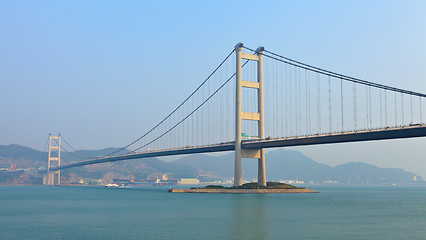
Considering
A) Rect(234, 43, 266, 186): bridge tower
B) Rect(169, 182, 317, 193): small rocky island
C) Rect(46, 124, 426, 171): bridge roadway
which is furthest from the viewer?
Rect(169, 182, 317, 193): small rocky island

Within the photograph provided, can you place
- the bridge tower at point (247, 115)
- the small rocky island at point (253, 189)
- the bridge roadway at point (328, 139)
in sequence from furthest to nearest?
1. the small rocky island at point (253, 189)
2. the bridge tower at point (247, 115)
3. the bridge roadway at point (328, 139)

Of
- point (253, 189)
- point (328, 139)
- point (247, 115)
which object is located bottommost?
point (253, 189)

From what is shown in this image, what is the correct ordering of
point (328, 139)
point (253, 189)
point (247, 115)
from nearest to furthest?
point (328, 139), point (247, 115), point (253, 189)

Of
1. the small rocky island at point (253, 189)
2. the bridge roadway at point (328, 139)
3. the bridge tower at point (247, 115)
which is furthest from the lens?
the small rocky island at point (253, 189)

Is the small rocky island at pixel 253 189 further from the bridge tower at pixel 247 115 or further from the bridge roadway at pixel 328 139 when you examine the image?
the bridge roadway at pixel 328 139

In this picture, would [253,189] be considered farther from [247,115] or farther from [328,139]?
[328,139]

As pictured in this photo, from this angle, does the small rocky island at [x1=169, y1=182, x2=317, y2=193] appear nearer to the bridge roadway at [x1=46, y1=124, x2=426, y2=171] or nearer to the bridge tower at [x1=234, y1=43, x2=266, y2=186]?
the bridge tower at [x1=234, y1=43, x2=266, y2=186]

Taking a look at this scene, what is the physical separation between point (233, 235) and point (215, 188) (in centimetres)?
5296

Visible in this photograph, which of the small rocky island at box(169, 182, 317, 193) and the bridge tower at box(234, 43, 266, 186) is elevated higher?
the bridge tower at box(234, 43, 266, 186)

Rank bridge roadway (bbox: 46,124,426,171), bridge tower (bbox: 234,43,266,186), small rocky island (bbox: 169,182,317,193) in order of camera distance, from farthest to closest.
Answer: small rocky island (bbox: 169,182,317,193) < bridge tower (bbox: 234,43,266,186) < bridge roadway (bbox: 46,124,426,171)

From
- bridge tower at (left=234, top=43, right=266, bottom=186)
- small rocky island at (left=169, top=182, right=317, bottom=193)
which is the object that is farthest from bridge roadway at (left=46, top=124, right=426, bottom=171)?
small rocky island at (left=169, top=182, right=317, bottom=193)

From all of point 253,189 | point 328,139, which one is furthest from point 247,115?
point 328,139

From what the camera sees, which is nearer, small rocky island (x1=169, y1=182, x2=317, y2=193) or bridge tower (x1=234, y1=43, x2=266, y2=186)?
bridge tower (x1=234, y1=43, x2=266, y2=186)

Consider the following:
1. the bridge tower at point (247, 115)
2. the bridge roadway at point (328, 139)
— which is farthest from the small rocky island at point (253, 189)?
the bridge roadway at point (328, 139)
